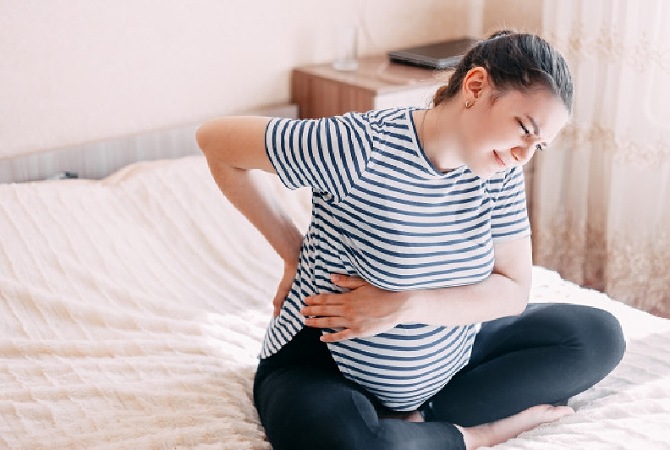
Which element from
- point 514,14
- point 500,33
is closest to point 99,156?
point 500,33

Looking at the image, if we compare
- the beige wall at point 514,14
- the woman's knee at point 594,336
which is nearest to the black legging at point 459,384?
the woman's knee at point 594,336

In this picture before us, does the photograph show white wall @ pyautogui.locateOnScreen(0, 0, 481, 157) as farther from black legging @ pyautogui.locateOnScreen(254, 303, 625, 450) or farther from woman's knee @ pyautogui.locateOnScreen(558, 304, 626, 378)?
woman's knee @ pyautogui.locateOnScreen(558, 304, 626, 378)

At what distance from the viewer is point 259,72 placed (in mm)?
2459

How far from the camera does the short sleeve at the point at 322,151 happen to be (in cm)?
120

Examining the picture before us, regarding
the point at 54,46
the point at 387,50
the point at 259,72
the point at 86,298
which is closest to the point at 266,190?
the point at 86,298

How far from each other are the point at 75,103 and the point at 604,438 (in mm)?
1507

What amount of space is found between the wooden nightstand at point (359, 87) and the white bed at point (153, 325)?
0.38 meters

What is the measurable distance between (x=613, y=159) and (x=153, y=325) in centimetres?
141

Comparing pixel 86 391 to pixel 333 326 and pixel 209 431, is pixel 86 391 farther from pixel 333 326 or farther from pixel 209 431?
pixel 333 326

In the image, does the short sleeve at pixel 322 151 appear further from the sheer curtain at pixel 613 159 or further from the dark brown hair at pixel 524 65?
the sheer curtain at pixel 613 159

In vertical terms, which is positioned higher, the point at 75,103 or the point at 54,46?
the point at 54,46

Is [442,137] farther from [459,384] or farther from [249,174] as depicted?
[459,384]

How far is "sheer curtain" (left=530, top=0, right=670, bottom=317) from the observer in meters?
2.28

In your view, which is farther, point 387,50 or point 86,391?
point 387,50
